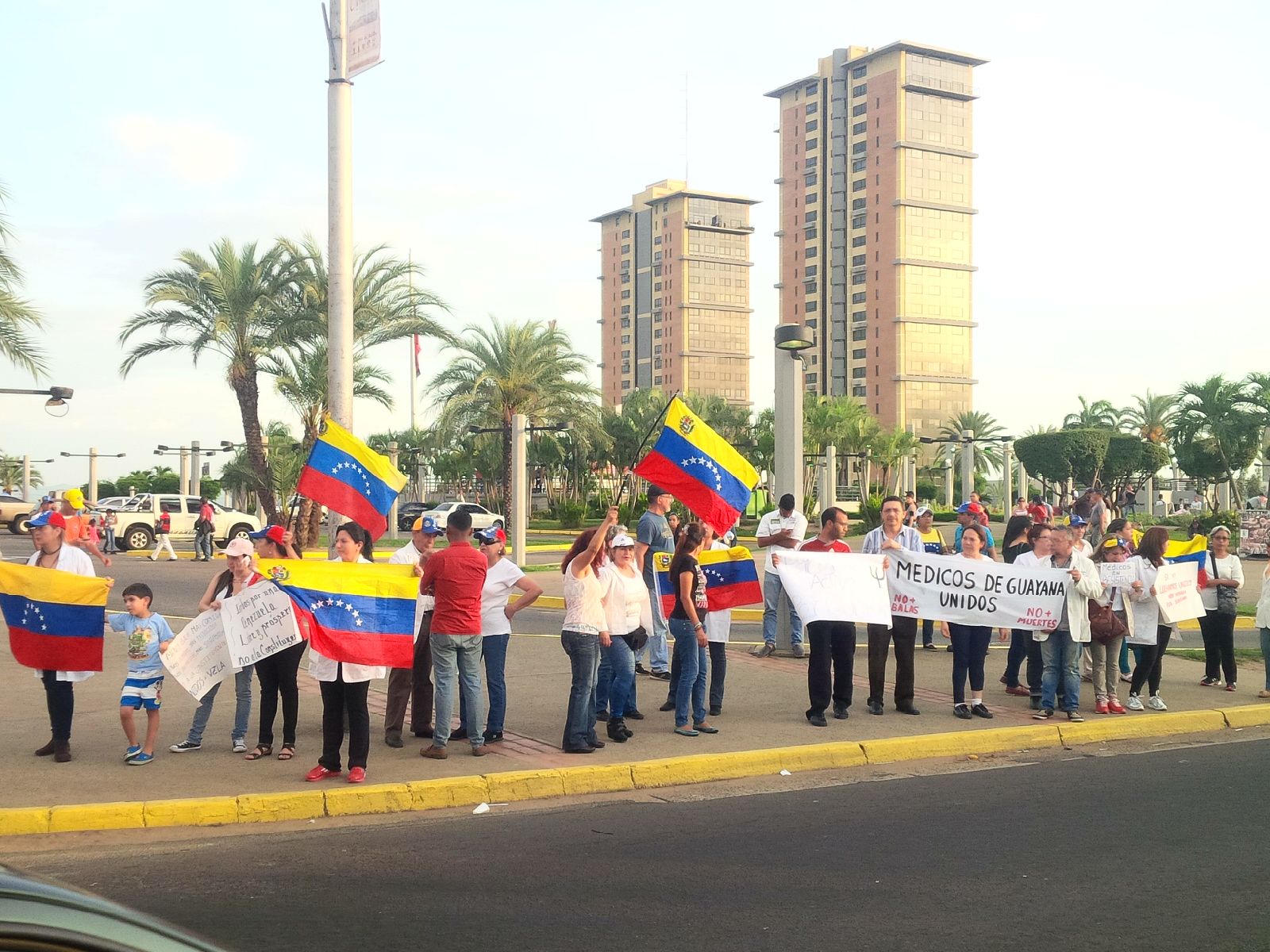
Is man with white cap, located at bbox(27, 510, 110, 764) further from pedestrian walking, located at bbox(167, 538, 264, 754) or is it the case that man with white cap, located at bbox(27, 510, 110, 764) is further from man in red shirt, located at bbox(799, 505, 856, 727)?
man in red shirt, located at bbox(799, 505, 856, 727)

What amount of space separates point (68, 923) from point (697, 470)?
10581 mm

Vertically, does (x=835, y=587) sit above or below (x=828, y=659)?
above

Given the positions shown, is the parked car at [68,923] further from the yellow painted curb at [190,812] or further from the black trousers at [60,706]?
the black trousers at [60,706]

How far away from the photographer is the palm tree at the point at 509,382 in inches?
1751

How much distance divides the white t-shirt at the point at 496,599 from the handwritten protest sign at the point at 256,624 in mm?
1511

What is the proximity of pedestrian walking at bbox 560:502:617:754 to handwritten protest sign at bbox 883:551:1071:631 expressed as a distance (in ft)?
11.2

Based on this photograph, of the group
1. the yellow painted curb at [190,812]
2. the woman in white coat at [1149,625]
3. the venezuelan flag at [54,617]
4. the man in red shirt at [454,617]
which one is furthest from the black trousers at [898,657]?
the venezuelan flag at [54,617]

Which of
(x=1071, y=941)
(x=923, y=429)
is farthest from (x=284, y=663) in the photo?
(x=923, y=429)

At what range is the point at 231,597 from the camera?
9227 millimetres

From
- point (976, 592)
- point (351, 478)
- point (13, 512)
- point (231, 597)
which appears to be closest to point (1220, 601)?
point (976, 592)

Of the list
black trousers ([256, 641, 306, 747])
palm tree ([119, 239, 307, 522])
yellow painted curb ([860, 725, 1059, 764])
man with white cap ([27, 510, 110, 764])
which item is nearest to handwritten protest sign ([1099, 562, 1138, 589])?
yellow painted curb ([860, 725, 1059, 764])

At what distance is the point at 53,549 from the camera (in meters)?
9.70

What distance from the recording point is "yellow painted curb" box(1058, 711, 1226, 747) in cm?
1094

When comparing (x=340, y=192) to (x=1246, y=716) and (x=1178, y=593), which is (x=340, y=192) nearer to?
(x=1178, y=593)
